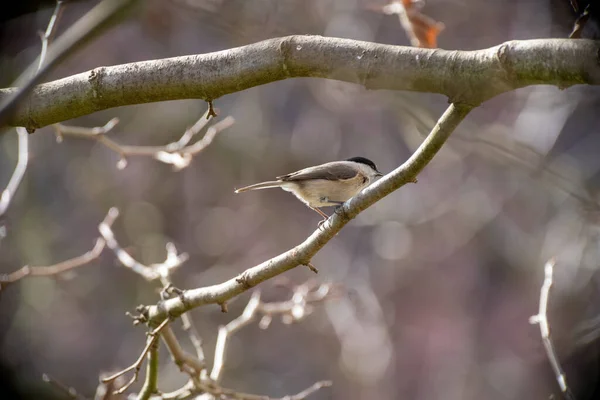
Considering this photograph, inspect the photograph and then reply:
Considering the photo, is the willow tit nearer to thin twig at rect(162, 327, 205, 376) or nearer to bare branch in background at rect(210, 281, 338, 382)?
bare branch in background at rect(210, 281, 338, 382)

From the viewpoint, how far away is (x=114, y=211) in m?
3.78

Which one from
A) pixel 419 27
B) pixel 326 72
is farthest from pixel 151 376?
pixel 419 27

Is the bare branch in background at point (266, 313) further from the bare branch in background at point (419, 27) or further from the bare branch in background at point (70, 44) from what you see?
the bare branch in background at point (70, 44)

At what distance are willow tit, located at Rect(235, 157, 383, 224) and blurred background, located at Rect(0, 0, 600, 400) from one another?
4391 mm

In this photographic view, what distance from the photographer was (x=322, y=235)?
2.16 metres

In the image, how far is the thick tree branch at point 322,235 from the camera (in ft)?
6.00

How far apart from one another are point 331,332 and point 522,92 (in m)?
4.21

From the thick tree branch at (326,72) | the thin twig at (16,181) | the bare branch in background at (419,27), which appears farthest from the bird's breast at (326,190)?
the thick tree branch at (326,72)

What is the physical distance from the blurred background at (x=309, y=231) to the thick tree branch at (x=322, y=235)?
575 cm

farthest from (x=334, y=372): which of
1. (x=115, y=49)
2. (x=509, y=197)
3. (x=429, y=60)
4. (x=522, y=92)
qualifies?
(x=429, y=60)

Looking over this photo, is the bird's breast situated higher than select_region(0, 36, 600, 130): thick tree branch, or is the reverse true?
select_region(0, 36, 600, 130): thick tree branch

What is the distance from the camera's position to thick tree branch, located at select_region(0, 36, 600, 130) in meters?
1.60

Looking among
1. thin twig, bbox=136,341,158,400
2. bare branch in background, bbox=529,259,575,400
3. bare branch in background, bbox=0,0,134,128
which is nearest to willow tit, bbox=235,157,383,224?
thin twig, bbox=136,341,158,400

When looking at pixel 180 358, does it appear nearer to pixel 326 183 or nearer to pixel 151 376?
pixel 151 376
